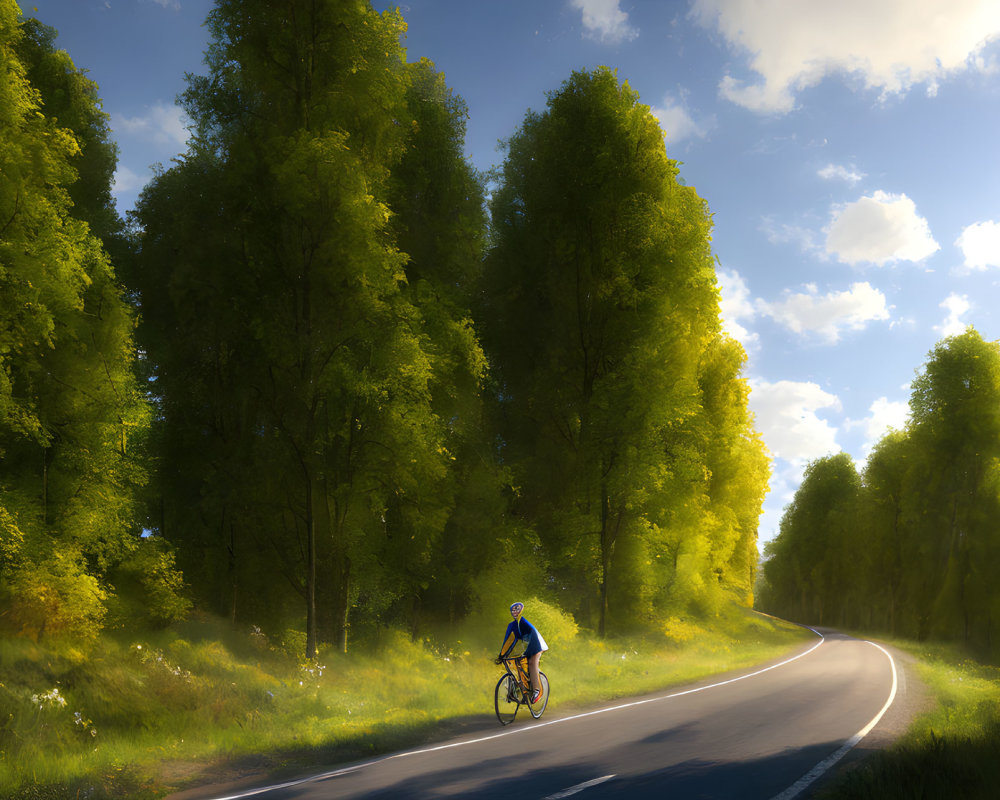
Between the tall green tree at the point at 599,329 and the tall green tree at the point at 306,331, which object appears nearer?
the tall green tree at the point at 306,331

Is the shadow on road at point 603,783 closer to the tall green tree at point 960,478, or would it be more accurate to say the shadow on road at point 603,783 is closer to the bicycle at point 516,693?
the bicycle at point 516,693

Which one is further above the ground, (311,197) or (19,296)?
(311,197)

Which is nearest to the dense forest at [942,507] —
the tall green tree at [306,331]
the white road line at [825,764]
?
the white road line at [825,764]

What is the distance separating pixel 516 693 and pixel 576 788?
16.8 feet

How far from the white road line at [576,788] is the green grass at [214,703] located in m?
3.56

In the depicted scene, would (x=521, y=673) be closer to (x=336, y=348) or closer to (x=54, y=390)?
(x=336, y=348)

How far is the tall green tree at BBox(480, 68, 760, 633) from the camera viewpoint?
21.5 meters

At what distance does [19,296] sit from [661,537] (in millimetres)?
21094

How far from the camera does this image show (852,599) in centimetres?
6675

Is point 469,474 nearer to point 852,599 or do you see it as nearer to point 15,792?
point 15,792

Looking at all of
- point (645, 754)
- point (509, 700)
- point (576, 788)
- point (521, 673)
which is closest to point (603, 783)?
point (576, 788)

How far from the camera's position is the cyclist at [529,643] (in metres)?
12.2

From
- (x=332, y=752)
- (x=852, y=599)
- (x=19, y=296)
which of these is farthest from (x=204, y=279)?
(x=852, y=599)

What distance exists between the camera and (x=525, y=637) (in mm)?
12461
